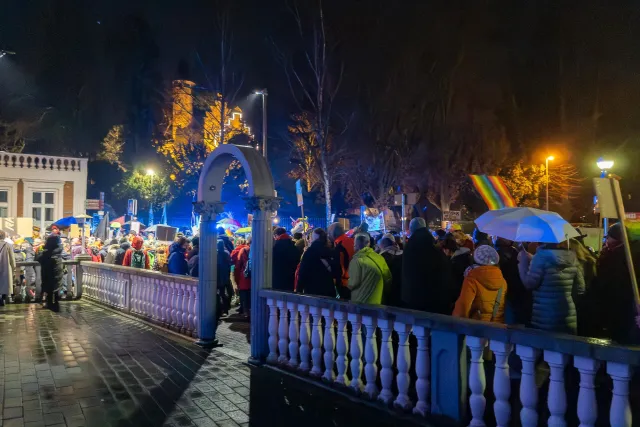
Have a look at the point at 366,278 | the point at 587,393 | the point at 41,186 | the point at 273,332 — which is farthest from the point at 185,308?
the point at 41,186

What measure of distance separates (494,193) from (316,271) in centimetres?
569

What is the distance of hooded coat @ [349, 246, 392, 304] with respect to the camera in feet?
19.7

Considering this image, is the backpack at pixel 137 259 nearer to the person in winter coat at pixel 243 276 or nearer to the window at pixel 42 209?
the person in winter coat at pixel 243 276

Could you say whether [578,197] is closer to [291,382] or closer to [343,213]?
[343,213]

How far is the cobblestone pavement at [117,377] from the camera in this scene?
16.0ft

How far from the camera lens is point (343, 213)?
42.5 m

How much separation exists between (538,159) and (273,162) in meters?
23.0

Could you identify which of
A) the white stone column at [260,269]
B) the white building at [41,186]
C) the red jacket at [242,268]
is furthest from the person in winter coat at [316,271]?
the white building at [41,186]

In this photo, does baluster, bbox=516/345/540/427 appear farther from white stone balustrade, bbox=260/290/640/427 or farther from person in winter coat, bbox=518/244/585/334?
person in winter coat, bbox=518/244/585/334

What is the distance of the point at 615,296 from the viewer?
5531 millimetres

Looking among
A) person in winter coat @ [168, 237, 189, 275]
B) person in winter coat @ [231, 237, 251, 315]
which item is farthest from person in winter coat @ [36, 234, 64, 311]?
person in winter coat @ [231, 237, 251, 315]

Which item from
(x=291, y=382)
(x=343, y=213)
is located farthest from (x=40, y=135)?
(x=291, y=382)

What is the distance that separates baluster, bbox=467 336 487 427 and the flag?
23.4 feet

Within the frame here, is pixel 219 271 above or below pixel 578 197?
below
